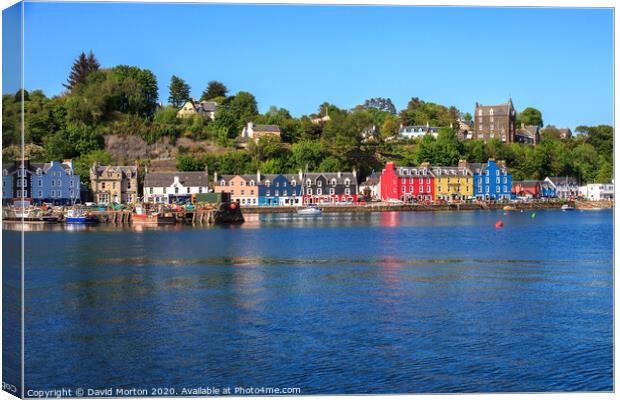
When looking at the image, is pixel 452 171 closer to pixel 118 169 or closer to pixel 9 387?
pixel 118 169

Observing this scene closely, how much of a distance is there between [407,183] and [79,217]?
14.4m

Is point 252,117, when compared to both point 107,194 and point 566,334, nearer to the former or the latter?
point 107,194

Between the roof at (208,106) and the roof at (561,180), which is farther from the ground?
the roof at (208,106)

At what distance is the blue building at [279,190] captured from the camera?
1138 inches

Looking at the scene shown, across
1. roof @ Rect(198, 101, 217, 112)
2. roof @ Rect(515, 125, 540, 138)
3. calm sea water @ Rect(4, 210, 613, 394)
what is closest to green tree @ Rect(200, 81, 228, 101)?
roof @ Rect(198, 101, 217, 112)

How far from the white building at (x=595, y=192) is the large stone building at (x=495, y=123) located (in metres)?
4.18

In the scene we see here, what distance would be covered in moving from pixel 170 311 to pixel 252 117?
2672cm

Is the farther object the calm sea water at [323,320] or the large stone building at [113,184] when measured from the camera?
the large stone building at [113,184]

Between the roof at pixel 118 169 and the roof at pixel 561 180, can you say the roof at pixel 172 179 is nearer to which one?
the roof at pixel 118 169

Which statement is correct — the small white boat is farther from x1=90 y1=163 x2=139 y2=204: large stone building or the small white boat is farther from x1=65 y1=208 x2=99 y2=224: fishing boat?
x1=65 y1=208 x2=99 y2=224: fishing boat

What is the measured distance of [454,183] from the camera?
33.3m

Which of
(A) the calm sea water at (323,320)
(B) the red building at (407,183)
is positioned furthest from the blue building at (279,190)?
(A) the calm sea water at (323,320)

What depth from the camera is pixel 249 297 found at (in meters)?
8.16

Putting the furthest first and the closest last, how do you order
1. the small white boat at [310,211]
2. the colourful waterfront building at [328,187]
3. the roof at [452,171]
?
1. the roof at [452,171]
2. the colourful waterfront building at [328,187]
3. the small white boat at [310,211]
